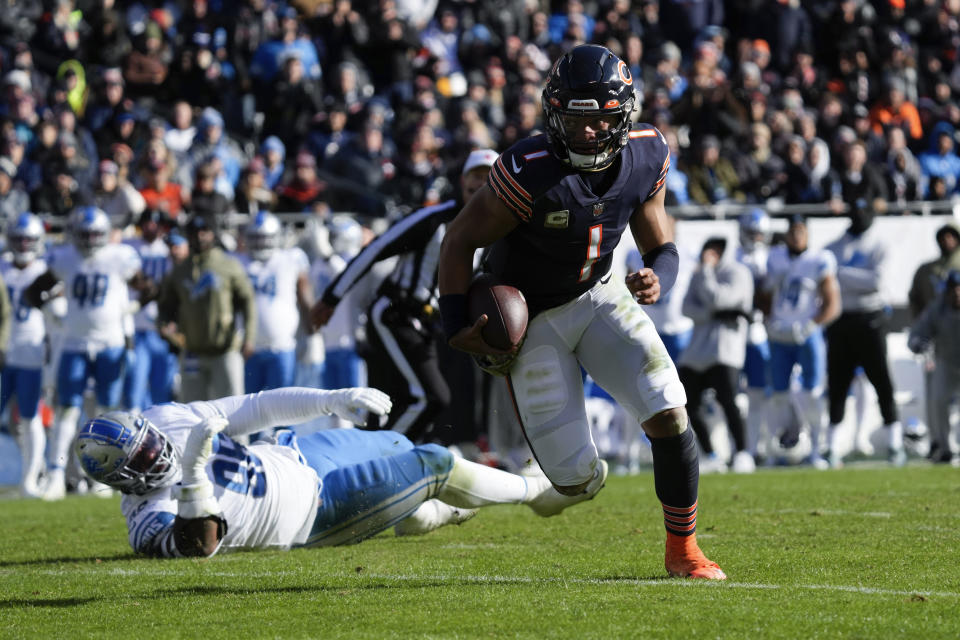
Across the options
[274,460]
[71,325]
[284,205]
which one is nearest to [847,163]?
[284,205]

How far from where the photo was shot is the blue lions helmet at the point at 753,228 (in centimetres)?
1248

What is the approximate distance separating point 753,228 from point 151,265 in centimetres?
511

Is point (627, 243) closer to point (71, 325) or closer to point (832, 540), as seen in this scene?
point (71, 325)

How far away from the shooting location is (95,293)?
10.7 metres

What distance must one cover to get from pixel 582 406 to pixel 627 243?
20.8 ft

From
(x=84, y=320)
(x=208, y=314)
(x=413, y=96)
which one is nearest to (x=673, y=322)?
(x=208, y=314)

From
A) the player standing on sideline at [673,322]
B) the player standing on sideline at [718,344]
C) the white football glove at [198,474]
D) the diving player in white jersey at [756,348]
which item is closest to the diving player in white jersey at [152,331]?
the player standing on sideline at [673,322]

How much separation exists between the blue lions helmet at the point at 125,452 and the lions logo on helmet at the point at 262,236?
5970mm

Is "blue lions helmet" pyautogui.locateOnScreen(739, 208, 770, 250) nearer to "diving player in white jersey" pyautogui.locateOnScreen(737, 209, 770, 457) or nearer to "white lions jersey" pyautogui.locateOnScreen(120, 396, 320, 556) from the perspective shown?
"diving player in white jersey" pyautogui.locateOnScreen(737, 209, 770, 457)

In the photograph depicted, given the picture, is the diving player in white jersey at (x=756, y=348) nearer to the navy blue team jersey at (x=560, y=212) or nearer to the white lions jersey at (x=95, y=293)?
the white lions jersey at (x=95, y=293)

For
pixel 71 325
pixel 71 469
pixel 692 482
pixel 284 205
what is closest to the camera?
pixel 692 482

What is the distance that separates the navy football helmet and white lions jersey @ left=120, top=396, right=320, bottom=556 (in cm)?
184

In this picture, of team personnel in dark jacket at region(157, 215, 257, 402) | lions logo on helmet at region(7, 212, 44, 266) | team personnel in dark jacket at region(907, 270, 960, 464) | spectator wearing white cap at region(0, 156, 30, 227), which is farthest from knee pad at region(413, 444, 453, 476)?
spectator wearing white cap at region(0, 156, 30, 227)

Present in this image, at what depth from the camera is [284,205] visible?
13.7 m
